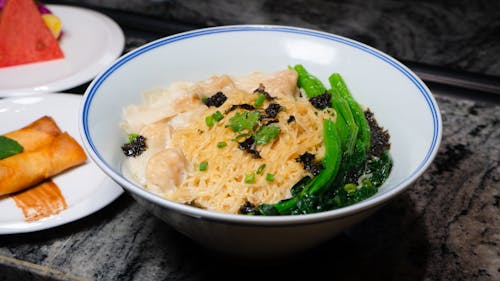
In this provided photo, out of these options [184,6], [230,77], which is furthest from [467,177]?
[184,6]

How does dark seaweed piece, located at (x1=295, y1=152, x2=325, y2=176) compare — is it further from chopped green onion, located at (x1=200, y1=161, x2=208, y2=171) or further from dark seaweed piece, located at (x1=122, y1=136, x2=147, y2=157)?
dark seaweed piece, located at (x1=122, y1=136, x2=147, y2=157)

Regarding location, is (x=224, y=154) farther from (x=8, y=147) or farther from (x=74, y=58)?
(x=74, y=58)

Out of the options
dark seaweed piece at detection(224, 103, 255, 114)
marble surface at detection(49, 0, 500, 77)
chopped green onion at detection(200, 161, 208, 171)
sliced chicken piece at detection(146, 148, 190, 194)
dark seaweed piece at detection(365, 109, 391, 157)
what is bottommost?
sliced chicken piece at detection(146, 148, 190, 194)

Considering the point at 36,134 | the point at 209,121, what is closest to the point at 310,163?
the point at 209,121

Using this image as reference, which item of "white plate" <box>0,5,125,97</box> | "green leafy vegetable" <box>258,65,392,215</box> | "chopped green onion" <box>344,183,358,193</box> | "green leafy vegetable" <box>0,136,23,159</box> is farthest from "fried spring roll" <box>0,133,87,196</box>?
"chopped green onion" <box>344,183,358,193</box>

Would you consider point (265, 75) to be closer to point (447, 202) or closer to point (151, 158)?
point (151, 158)

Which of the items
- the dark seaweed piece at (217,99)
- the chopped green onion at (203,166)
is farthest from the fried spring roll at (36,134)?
the chopped green onion at (203,166)
